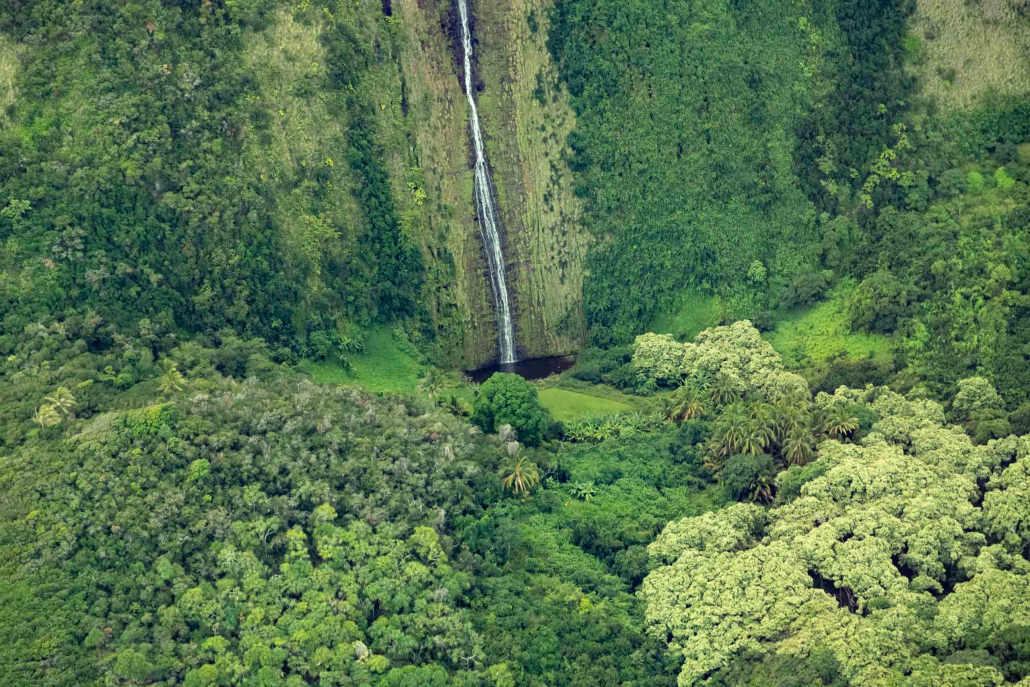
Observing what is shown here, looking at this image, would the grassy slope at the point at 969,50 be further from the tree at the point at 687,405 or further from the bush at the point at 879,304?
the tree at the point at 687,405

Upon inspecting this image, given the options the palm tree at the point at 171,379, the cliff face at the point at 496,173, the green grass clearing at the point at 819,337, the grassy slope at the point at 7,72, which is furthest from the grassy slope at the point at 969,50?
the grassy slope at the point at 7,72

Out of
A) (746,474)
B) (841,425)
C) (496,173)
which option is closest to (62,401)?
(496,173)

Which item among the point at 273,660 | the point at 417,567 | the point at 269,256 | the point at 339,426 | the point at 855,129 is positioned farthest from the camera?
the point at 855,129

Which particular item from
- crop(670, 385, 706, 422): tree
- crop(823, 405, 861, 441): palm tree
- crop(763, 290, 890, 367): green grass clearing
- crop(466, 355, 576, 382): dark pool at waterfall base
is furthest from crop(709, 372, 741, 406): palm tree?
crop(466, 355, 576, 382): dark pool at waterfall base

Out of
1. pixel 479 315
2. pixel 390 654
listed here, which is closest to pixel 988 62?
pixel 479 315

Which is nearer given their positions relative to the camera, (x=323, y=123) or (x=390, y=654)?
(x=390, y=654)

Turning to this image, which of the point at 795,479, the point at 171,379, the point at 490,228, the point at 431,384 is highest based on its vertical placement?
the point at 490,228

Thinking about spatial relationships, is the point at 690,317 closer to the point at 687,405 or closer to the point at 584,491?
the point at 687,405

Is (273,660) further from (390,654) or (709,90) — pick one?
(709,90)
